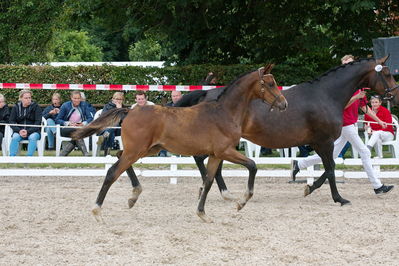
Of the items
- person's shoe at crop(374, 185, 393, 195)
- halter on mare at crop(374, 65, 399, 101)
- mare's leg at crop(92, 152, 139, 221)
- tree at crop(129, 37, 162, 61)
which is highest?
halter on mare at crop(374, 65, 399, 101)

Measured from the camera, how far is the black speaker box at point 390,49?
557 inches

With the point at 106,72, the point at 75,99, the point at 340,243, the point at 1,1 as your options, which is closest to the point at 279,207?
the point at 340,243

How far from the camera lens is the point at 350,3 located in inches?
619

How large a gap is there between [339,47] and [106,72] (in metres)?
5.92

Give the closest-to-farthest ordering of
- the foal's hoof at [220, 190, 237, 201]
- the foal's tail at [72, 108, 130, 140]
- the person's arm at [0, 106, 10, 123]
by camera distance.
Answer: the foal's tail at [72, 108, 130, 140] → the foal's hoof at [220, 190, 237, 201] → the person's arm at [0, 106, 10, 123]

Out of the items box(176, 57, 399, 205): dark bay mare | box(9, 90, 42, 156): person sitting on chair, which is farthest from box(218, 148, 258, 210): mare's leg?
box(9, 90, 42, 156): person sitting on chair

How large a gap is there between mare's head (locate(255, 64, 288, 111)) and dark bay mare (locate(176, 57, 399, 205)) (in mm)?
1206

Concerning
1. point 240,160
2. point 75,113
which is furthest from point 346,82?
point 75,113

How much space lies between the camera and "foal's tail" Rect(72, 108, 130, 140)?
834cm

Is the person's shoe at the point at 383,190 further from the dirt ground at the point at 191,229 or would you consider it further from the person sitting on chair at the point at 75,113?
the person sitting on chair at the point at 75,113

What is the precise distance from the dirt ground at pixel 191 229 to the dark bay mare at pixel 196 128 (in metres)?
0.53

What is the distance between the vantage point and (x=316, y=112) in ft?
32.0

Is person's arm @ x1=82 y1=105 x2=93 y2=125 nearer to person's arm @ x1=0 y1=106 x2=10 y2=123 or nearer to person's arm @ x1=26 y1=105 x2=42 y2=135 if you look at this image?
person's arm @ x1=26 y1=105 x2=42 y2=135

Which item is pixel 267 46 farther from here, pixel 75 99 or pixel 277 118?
pixel 277 118
